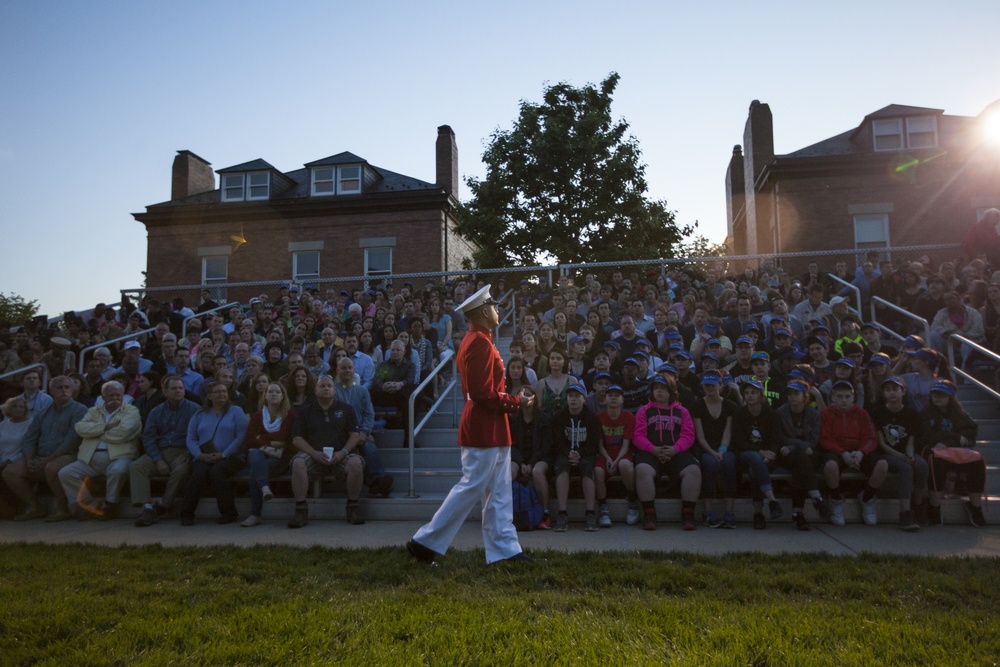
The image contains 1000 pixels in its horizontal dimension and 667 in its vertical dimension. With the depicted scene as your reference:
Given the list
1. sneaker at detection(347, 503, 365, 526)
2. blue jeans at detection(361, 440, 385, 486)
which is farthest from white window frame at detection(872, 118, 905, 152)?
sneaker at detection(347, 503, 365, 526)

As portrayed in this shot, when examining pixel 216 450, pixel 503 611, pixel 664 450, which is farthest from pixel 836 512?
pixel 216 450

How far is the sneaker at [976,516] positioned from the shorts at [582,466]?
3.85 metres

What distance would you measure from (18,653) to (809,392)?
7669mm

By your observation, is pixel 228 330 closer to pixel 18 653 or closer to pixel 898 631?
pixel 18 653

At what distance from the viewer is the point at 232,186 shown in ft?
99.6

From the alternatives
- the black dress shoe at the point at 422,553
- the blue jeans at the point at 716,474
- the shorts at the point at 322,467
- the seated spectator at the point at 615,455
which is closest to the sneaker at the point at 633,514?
the seated spectator at the point at 615,455

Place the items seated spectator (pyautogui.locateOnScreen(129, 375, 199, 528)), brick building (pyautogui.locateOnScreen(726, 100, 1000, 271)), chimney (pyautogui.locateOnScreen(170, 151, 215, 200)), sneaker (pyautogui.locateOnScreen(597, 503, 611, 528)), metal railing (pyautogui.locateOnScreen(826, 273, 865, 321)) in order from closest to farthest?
sneaker (pyautogui.locateOnScreen(597, 503, 611, 528)), seated spectator (pyautogui.locateOnScreen(129, 375, 199, 528)), metal railing (pyautogui.locateOnScreen(826, 273, 865, 321)), brick building (pyautogui.locateOnScreen(726, 100, 1000, 271)), chimney (pyautogui.locateOnScreen(170, 151, 215, 200))

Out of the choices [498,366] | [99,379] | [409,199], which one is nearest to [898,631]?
[498,366]

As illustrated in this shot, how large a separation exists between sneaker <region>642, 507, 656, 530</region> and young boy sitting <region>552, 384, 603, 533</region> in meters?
0.59

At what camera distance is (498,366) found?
6266 millimetres

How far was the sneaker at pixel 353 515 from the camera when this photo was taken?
822cm

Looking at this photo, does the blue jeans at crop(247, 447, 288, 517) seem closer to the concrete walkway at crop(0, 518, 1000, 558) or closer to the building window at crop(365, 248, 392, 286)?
the concrete walkway at crop(0, 518, 1000, 558)

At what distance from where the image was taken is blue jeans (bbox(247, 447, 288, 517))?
8.52 metres

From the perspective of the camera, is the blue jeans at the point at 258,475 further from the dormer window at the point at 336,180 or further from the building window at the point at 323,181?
the building window at the point at 323,181
